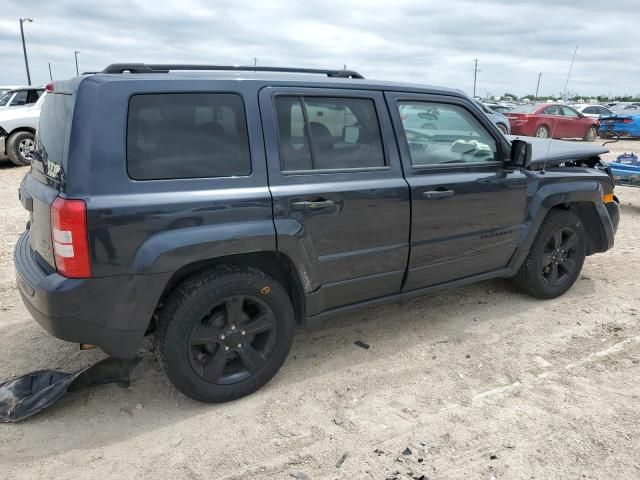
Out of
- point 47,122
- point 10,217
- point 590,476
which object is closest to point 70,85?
point 47,122

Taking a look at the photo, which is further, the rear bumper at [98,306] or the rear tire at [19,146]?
the rear tire at [19,146]

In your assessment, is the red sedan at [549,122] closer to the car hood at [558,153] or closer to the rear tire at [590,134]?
the rear tire at [590,134]

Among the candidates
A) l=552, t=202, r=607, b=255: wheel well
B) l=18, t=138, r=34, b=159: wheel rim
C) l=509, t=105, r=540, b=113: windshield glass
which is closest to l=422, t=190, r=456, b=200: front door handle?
l=552, t=202, r=607, b=255: wheel well

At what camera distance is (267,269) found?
10.4 feet

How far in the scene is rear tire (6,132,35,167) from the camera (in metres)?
11.7

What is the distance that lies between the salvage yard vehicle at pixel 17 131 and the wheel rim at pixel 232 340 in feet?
34.1

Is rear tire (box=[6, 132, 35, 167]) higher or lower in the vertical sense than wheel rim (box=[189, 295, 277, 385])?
lower

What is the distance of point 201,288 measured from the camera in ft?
9.21

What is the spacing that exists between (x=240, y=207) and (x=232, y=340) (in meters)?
0.77

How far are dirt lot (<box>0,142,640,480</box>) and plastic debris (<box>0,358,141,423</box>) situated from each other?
0.28 ft

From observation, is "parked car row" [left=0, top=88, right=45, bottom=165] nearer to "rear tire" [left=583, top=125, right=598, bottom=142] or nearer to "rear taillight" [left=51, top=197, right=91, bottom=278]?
"rear taillight" [left=51, top=197, right=91, bottom=278]

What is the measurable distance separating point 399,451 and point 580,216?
10.3 feet

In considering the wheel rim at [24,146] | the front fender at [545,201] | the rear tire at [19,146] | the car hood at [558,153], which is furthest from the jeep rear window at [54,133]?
the wheel rim at [24,146]

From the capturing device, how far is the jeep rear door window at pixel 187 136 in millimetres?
2637
